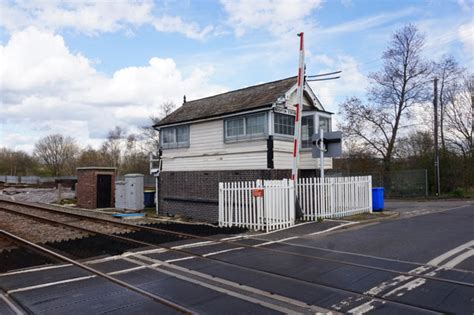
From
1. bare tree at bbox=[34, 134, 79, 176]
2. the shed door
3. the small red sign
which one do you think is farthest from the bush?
bare tree at bbox=[34, 134, 79, 176]

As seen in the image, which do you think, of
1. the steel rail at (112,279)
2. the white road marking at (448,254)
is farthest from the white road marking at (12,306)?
the white road marking at (448,254)

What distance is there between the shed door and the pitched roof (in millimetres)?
6162

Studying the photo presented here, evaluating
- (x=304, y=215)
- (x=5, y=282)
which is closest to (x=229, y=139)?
(x=304, y=215)

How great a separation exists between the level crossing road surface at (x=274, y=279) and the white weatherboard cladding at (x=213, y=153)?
5605mm

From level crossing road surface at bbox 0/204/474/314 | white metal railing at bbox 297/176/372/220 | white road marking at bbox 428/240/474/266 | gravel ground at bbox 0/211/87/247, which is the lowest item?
gravel ground at bbox 0/211/87/247

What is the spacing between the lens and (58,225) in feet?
47.8

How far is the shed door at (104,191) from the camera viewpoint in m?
23.0

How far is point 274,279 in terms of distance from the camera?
6.23m

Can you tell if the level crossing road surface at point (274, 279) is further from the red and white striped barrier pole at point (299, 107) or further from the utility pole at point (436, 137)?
the utility pole at point (436, 137)

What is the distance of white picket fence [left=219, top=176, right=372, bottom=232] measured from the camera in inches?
480

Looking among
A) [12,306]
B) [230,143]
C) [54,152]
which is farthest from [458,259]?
[54,152]

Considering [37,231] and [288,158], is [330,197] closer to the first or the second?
[288,158]

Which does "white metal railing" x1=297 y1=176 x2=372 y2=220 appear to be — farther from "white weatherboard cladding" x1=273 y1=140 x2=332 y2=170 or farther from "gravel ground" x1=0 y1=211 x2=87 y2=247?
"gravel ground" x1=0 y1=211 x2=87 y2=247

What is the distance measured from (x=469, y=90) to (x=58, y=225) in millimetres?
31799
